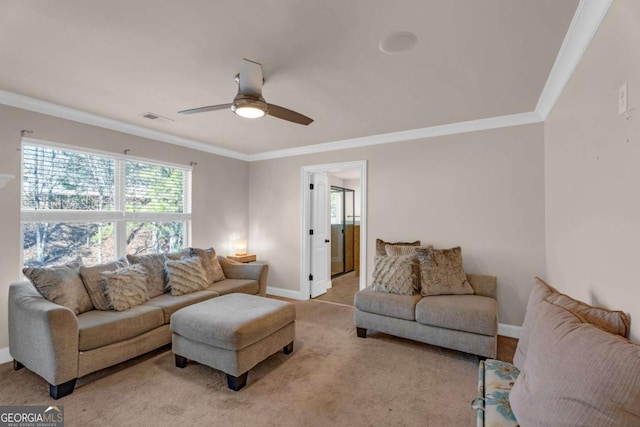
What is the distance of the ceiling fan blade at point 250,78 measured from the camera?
210 cm

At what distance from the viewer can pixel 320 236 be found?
17.1 feet

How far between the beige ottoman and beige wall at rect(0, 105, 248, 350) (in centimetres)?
177

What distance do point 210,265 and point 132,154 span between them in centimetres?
171

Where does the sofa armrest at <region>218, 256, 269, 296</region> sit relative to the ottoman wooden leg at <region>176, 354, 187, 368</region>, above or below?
above

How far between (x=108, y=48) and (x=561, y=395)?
3.00m

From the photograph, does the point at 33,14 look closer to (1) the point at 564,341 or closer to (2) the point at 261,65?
(2) the point at 261,65

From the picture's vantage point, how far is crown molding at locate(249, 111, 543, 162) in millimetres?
3266

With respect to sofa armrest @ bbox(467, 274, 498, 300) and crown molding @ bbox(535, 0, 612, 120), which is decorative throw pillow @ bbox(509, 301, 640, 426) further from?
sofa armrest @ bbox(467, 274, 498, 300)

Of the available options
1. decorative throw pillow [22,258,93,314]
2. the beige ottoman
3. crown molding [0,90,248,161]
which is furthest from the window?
the beige ottoman

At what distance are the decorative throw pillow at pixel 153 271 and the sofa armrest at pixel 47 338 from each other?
0.94 metres

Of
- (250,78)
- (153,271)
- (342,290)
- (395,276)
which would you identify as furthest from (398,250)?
(153,271)

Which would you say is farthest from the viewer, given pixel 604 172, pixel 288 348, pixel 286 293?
pixel 286 293

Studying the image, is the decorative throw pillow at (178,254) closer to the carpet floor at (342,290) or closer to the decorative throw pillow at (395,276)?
the carpet floor at (342,290)

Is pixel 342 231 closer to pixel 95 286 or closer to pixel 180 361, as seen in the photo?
pixel 180 361
